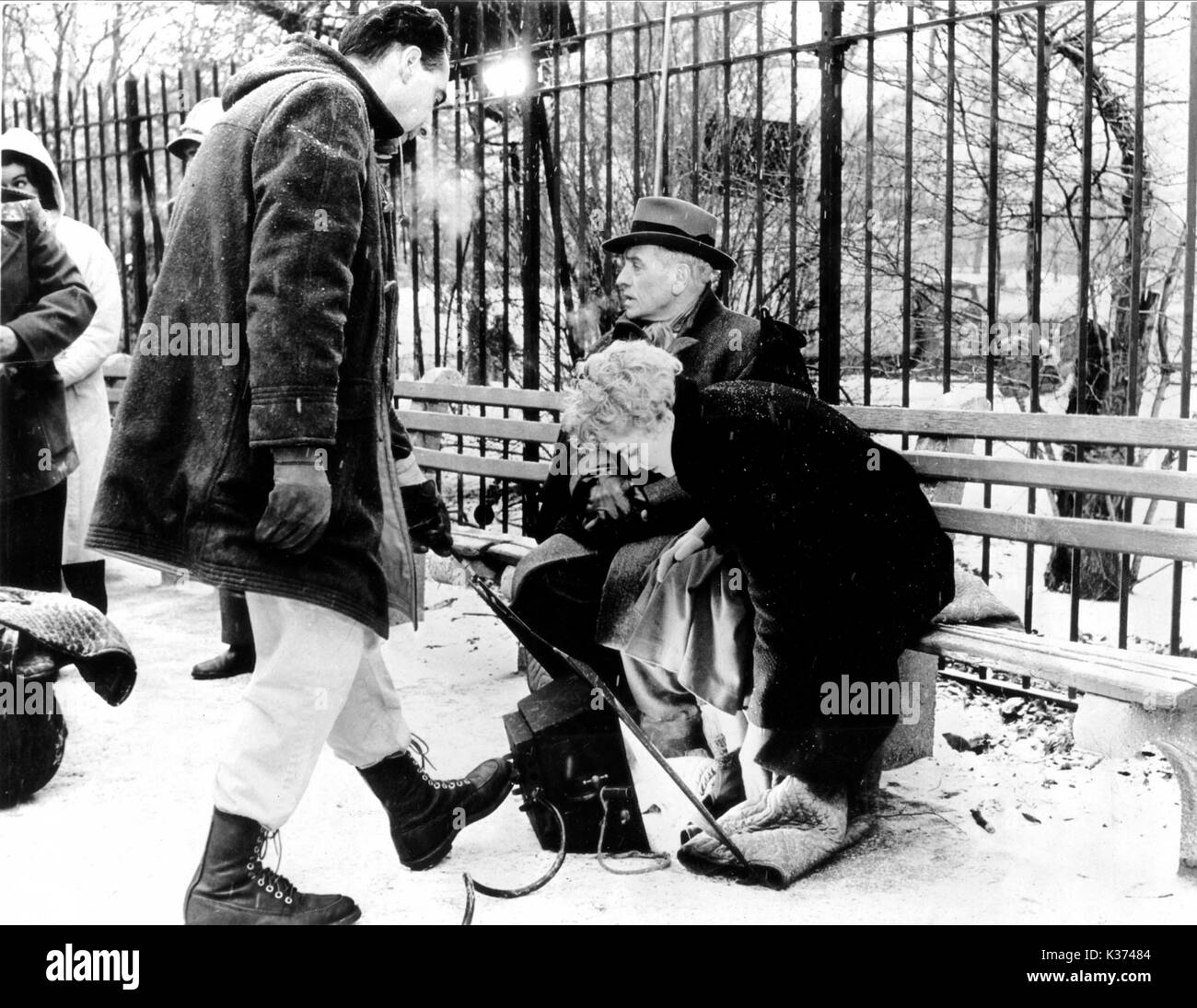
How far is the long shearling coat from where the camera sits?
250cm

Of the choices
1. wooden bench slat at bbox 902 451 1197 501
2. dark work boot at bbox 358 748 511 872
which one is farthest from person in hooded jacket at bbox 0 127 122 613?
wooden bench slat at bbox 902 451 1197 501

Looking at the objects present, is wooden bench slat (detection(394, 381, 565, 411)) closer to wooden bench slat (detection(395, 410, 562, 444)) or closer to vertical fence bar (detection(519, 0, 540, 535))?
wooden bench slat (detection(395, 410, 562, 444))

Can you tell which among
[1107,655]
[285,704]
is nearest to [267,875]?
[285,704]

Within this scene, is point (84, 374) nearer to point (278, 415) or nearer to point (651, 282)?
point (651, 282)

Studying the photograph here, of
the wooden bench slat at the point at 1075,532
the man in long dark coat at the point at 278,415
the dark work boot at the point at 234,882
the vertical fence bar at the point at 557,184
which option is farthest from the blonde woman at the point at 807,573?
the vertical fence bar at the point at 557,184

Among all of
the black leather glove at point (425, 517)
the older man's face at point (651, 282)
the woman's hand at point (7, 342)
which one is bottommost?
the black leather glove at point (425, 517)

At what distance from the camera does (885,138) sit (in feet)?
22.3

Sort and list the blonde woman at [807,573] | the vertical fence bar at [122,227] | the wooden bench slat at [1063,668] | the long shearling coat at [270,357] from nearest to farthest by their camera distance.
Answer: the long shearling coat at [270,357], the wooden bench slat at [1063,668], the blonde woman at [807,573], the vertical fence bar at [122,227]

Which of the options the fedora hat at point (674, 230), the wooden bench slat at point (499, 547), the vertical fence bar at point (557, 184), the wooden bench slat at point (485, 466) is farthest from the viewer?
the vertical fence bar at point (557, 184)

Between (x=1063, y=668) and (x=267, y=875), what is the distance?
5.98 ft

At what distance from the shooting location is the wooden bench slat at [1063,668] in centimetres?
289

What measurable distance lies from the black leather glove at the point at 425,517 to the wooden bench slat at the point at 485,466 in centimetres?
166

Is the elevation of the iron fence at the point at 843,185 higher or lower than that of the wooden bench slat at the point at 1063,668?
higher

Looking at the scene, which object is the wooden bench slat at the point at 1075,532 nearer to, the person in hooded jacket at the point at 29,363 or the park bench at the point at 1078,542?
the park bench at the point at 1078,542
